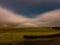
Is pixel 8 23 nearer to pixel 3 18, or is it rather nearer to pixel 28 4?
pixel 3 18

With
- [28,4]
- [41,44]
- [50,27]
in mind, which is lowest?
[41,44]

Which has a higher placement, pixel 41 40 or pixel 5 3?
pixel 5 3

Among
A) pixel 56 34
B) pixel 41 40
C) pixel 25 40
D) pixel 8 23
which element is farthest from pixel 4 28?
pixel 56 34

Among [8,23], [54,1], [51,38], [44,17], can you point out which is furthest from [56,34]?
[8,23]

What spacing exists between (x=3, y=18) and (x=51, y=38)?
A: 1.37 ft

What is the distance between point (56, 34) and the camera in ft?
3.81

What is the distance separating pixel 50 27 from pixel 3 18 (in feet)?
1.27

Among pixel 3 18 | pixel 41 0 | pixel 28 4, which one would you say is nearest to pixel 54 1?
pixel 41 0

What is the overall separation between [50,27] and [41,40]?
13 centimetres

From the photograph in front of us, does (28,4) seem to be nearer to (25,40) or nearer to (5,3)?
(5,3)

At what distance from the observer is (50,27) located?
117cm

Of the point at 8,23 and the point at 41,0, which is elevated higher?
the point at 41,0

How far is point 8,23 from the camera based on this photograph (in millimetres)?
1152

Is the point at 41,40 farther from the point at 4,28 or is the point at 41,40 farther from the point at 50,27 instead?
the point at 4,28
